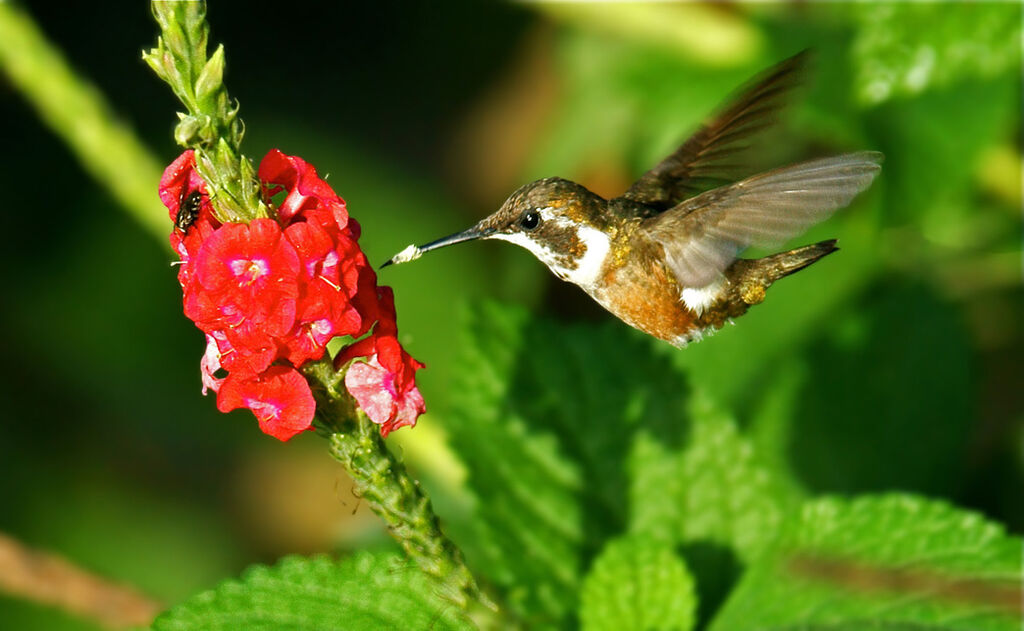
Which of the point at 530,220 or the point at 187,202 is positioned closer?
the point at 187,202

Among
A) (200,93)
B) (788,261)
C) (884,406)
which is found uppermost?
(884,406)

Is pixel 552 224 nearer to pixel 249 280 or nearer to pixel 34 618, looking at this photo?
pixel 249 280

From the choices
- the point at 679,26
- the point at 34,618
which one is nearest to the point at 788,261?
the point at 679,26

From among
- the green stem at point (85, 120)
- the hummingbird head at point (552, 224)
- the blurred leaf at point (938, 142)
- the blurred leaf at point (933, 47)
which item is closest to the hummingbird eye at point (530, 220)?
the hummingbird head at point (552, 224)

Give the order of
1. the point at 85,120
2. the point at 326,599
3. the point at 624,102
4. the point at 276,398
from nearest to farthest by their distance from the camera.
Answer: the point at 276,398
the point at 326,599
the point at 85,120
the point at 624,102

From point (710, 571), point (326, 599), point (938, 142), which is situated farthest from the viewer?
point (938, 142)

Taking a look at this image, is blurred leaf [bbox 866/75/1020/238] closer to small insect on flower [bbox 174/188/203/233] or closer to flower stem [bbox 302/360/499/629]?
flower stem [bbox 302/360/499/629]

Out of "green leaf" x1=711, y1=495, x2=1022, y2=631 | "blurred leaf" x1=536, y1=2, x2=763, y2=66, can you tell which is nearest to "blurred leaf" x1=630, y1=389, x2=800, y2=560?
"green leaf" x1=711, y1=495, x2=1022, y2=631

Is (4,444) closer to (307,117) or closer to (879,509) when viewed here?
(307,117)
